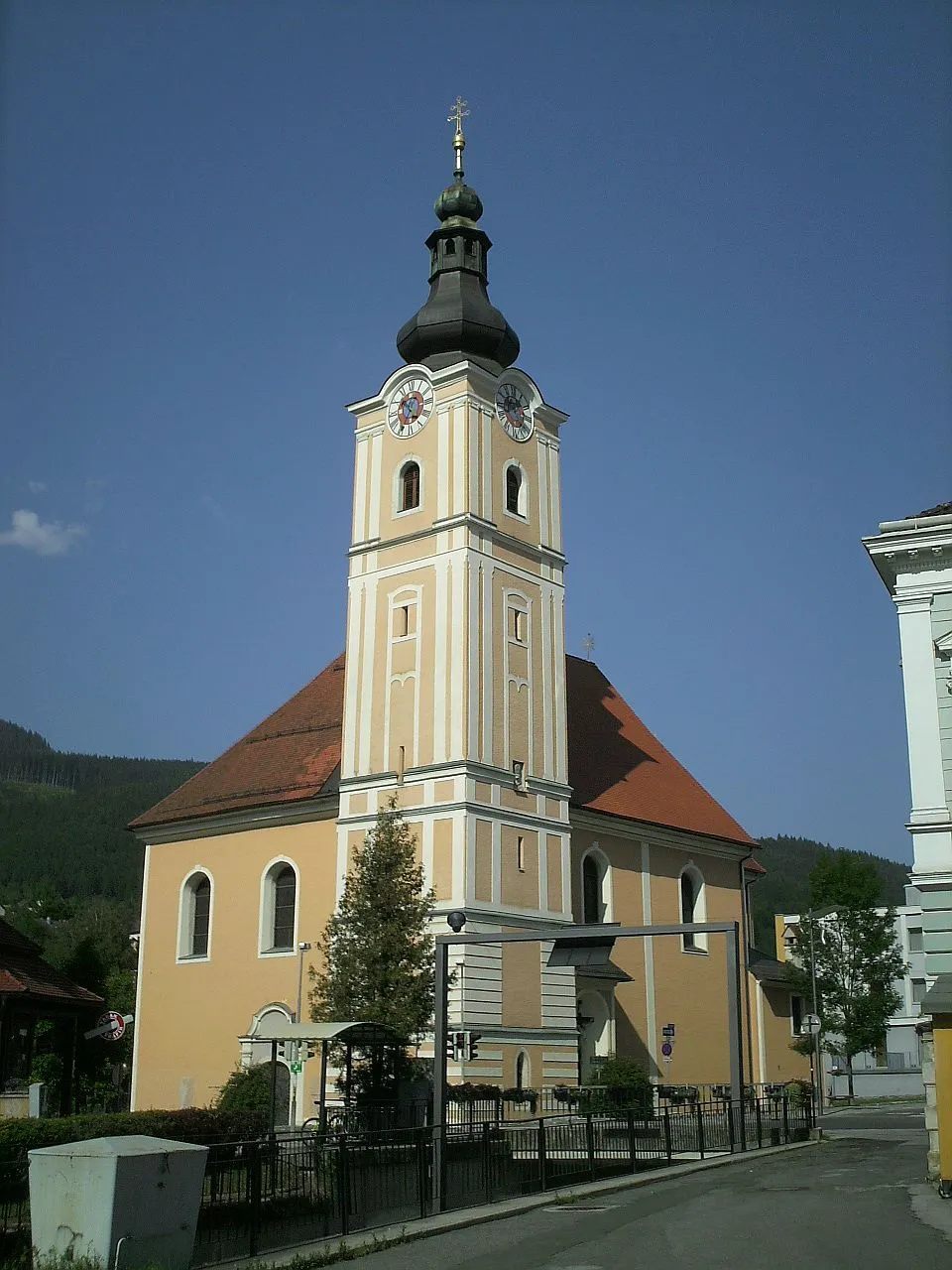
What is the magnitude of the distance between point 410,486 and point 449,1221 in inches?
1071

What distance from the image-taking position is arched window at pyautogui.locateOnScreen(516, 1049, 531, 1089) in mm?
35281

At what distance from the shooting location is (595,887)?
1631 inches

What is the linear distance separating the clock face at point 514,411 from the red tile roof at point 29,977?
2070 cm

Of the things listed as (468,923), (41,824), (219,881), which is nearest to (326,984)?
(468,923)

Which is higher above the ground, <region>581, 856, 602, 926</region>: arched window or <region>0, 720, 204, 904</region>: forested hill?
<region>0, 720, 204, 904</region>: forested hill

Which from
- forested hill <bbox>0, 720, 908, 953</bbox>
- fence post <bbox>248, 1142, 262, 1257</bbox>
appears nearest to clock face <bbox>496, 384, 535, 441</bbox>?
fence post <bbox>248, 1142, 262, 1257</bbox>

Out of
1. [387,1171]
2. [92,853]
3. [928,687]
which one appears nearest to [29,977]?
[387,1171]

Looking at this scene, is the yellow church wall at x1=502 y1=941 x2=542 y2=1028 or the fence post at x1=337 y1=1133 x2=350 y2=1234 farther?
the yellow church wall at x1=502 y1=941 x2=542 y2=1028

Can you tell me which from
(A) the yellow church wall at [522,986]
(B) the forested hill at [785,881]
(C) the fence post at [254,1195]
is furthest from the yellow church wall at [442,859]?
(B) the forested hill at [785,881]

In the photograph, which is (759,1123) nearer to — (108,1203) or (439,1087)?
(439,1087)

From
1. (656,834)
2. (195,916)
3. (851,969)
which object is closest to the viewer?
(195,916)

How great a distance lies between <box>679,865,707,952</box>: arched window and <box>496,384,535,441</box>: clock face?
15051 mm

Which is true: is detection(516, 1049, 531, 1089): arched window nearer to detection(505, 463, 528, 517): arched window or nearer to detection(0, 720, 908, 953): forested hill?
detection(505, 463, 528, 517): arched window

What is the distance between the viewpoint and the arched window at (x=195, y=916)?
41812 mm
